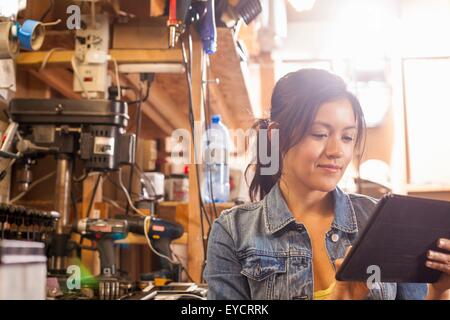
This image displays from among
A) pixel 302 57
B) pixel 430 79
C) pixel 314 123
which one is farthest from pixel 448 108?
pixel 314 123

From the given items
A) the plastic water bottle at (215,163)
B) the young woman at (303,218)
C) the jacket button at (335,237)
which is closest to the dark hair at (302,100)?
the young woman at (303,218)

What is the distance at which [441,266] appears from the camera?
593 mm

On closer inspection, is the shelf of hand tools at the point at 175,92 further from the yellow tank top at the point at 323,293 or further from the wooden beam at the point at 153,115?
the yellow tank top at the point at 323,293

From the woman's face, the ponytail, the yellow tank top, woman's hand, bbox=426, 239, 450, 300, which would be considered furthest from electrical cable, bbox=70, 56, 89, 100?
woman's hand, bbox=426, 239, 450, 300

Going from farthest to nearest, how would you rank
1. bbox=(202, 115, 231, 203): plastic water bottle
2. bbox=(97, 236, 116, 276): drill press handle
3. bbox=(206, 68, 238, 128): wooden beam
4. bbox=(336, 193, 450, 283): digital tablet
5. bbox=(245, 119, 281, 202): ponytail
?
bbox=(206, 68, 238, 128): wooden beam < bbox=(202, 115, 231, 203): plastic water bottle < bbox=(97, 236, 116, 276): drill press handle < bbox=(245, 119, 281, 202): ponytail < bbox=(336, 193, 450, 283): digital tablet

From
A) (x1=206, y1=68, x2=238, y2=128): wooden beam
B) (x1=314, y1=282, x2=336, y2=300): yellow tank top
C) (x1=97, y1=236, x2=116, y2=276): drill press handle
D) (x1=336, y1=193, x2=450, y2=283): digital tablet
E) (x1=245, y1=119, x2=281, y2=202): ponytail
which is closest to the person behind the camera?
(x1=336, y1=193, x2=450, y2=283): digital tablet

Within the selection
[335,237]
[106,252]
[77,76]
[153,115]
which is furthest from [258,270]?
[153,115]

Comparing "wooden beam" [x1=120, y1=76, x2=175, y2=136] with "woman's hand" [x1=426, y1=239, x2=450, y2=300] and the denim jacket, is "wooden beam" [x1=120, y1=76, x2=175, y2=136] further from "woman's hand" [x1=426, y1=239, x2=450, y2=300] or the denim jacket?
"woman's hand" [x1=426, y1=239, x2=450, y2=300]

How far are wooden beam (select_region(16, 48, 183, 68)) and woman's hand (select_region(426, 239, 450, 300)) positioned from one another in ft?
2.12

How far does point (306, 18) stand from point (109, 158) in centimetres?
57

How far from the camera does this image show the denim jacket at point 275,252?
0.69 meters

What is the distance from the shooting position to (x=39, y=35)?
0.86 metres

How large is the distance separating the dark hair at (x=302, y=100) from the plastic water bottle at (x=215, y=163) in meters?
0.32

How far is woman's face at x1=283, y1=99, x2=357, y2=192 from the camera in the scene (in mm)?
684
